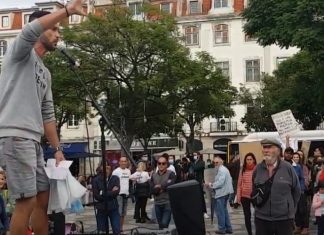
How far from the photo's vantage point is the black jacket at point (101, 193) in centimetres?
1269

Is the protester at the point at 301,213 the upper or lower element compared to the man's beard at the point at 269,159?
lower

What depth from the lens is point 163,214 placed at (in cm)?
1384

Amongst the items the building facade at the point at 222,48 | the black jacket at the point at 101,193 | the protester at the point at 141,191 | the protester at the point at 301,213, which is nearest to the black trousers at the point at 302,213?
the protester at the point at 301,213

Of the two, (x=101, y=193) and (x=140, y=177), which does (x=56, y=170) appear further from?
(x=140, y=177)

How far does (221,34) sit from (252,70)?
4567 mm

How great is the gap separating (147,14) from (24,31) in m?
31.2

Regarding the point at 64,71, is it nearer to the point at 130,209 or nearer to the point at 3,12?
the point at 130,209

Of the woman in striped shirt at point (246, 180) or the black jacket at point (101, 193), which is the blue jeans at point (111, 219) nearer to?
the black jacket at point (101, 193)

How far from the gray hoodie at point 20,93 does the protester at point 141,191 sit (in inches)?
464

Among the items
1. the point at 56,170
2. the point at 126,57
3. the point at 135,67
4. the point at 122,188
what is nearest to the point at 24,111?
the point at 56,170

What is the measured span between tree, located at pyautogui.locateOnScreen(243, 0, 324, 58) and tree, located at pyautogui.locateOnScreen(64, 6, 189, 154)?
9.88 metres

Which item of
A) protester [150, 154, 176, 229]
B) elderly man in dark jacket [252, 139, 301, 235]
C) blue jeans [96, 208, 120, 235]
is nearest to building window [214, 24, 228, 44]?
protester [150, 154, 176, 229]

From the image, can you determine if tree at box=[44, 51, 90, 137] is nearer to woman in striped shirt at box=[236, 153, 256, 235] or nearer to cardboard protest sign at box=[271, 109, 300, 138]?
cardboard protest sign at box=[271, 109, 300, 138]

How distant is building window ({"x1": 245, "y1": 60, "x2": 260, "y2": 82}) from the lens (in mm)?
56344
